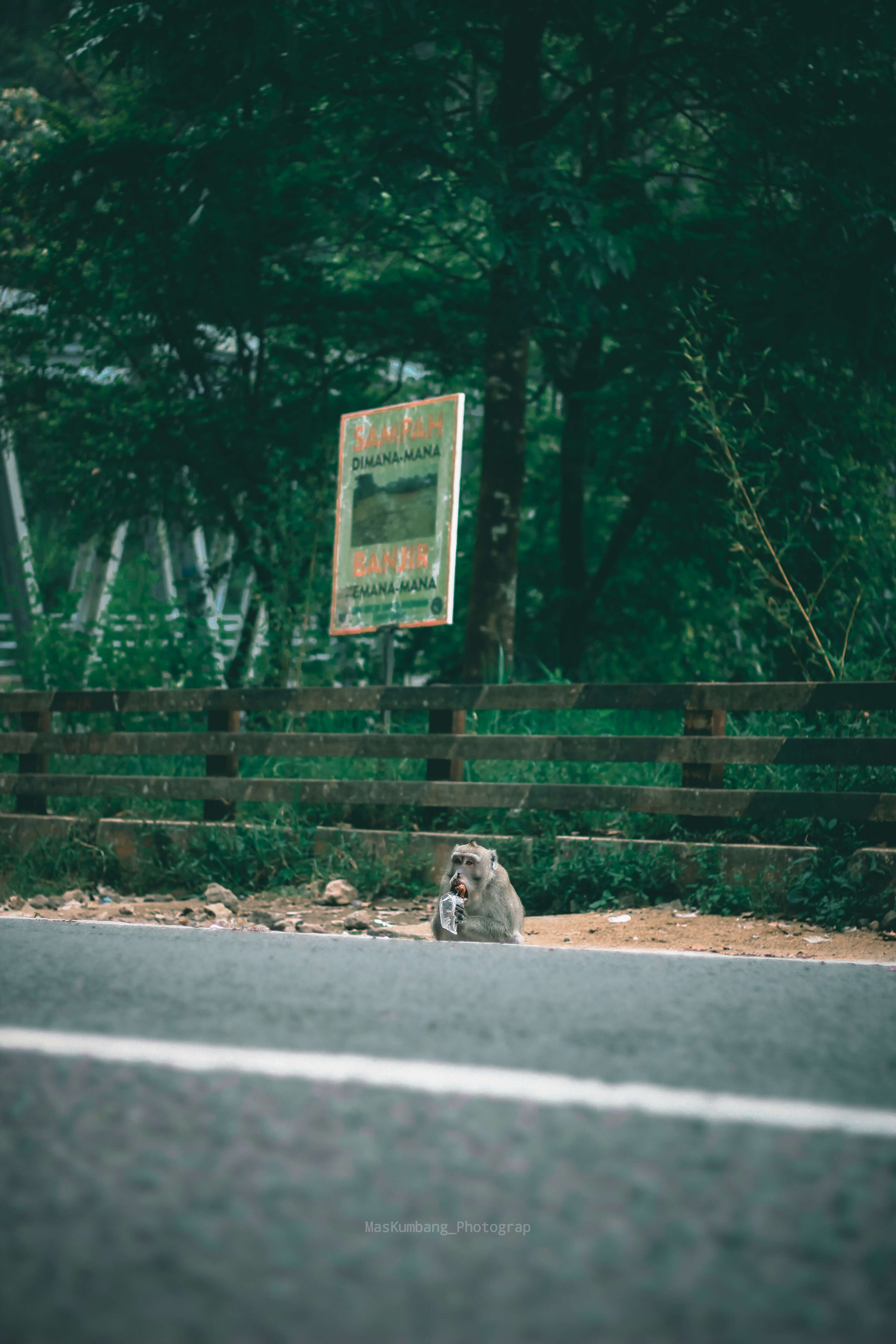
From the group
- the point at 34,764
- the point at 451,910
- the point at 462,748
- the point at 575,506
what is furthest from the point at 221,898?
the point at 575,506

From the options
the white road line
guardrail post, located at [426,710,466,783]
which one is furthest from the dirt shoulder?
the white road line

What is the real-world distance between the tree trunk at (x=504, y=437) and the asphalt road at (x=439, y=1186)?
24.9ft

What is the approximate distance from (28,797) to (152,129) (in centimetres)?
644

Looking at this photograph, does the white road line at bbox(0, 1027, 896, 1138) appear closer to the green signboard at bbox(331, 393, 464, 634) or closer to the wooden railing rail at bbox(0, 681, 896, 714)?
the wooden railing rail at bbox(0, 681, 896, 714)

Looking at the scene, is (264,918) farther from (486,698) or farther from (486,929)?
(486,698)

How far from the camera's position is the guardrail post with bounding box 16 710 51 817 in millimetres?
Answer: 10062

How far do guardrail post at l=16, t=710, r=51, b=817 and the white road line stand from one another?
6921 millimetres

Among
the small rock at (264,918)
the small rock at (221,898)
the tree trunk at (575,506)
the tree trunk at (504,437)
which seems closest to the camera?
the small rock at (264,918)

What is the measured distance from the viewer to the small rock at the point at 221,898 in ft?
26.0

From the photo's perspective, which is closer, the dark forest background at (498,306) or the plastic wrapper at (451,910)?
the plastic wrapper at (451,910)

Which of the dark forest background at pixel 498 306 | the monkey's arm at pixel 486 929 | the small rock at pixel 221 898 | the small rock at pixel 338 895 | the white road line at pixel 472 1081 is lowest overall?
the small rock at pixel 221 898

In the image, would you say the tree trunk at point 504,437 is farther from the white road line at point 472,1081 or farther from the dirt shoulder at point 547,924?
the white road line at point 472,1081

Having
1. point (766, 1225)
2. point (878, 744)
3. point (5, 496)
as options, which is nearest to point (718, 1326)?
point (766, 1225)

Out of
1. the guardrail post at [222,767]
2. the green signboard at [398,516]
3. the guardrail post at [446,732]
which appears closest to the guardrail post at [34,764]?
the guardrail post at [222,767]
